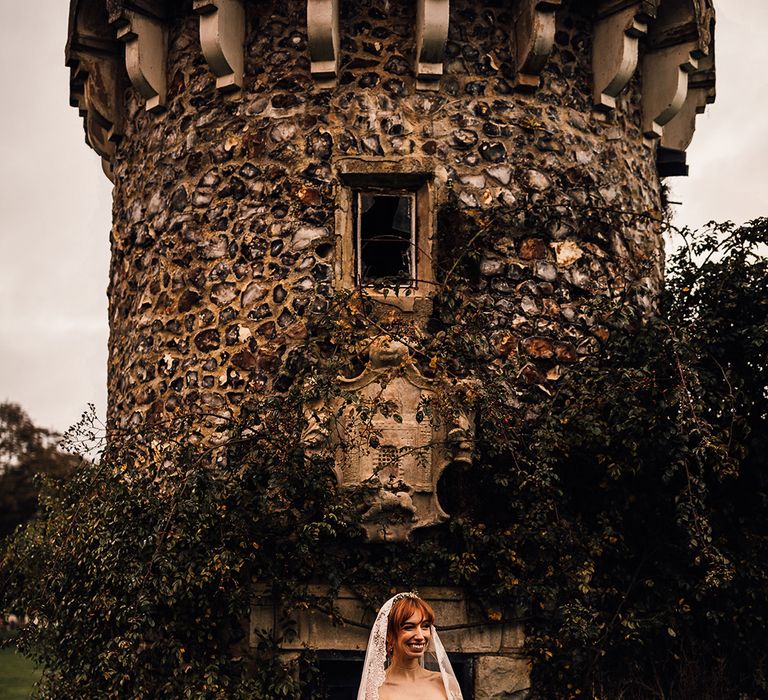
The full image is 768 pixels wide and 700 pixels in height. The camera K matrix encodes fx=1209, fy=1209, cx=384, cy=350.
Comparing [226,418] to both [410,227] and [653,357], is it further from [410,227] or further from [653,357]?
[653,357]

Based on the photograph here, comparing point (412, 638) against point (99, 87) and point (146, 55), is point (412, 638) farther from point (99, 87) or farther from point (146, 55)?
point (99, 87)

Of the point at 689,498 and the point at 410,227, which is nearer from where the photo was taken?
the point at 689,498

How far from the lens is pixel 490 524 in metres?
8.27

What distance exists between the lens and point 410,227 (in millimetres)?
8891

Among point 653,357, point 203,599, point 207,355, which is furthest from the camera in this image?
point 207,355

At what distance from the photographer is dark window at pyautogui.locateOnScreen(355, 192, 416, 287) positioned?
886 cm

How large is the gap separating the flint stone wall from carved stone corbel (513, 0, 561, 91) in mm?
118

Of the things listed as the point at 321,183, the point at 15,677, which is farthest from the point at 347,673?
the point at 15,677

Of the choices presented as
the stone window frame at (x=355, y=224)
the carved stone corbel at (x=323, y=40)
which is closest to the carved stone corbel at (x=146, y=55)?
the carved stone corbel at (x=323, y=40)

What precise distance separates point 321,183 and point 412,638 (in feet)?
11.9

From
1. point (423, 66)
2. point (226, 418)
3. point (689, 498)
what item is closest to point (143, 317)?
point (226, 418)

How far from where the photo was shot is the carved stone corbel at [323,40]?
8.68 metres

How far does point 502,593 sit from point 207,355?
2730 millimetres

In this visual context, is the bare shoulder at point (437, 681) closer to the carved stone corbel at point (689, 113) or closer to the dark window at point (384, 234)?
the dark window at point (384, 234)
